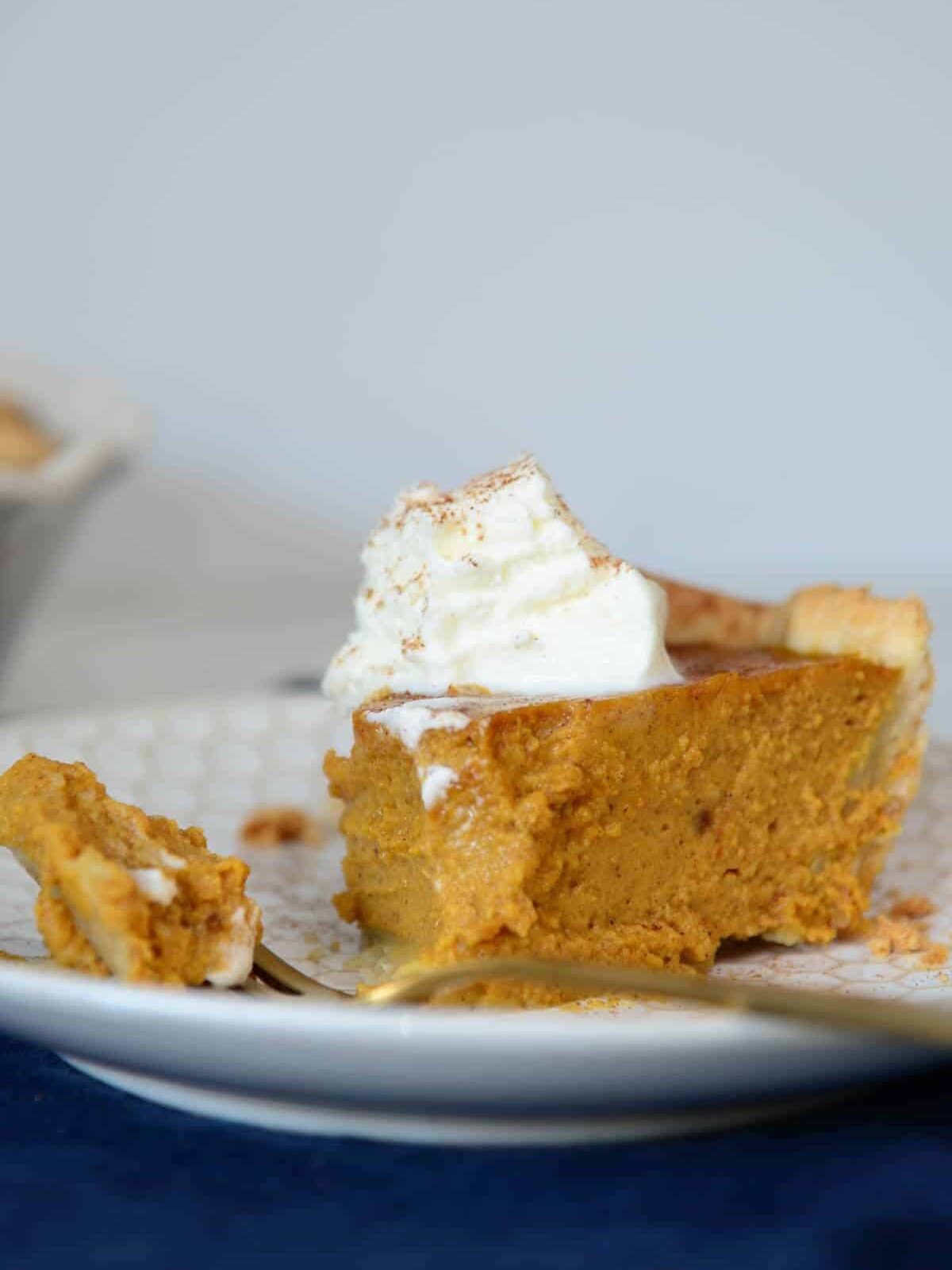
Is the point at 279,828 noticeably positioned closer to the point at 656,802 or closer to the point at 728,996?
the point at 656,802

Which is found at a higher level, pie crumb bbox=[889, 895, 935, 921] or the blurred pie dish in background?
the blurred pie dish in background

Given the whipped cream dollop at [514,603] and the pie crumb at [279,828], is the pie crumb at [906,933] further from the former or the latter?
the pie crumb at [279,828]

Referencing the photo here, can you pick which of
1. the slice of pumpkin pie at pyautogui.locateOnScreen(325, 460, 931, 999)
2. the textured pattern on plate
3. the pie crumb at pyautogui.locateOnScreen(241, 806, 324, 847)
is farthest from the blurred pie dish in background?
the slice of pumpkin pie at pyautogui.locateOnScreen(325, 460, 931, 999)

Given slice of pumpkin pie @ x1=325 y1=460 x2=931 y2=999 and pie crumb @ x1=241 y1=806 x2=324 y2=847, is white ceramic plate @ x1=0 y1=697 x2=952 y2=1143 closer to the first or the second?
slice of pumpkin pie @ x1=325 y1=460 x2=931 y2=999

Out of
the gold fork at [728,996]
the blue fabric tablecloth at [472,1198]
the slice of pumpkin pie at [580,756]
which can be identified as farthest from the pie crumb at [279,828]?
the blue fabric tablecloth at [472,1198]

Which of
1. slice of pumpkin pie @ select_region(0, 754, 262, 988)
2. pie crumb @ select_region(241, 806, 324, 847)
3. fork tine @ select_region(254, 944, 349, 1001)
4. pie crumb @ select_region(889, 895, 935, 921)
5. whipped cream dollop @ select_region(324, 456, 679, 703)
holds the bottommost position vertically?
fork tine @ select_region(254, 944, 349, 1001)

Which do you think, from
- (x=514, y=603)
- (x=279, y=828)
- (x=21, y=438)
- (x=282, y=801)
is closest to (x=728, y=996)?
(x=514, y=603)
